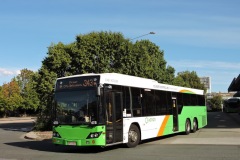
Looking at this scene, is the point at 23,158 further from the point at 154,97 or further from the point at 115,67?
the point at 115,67

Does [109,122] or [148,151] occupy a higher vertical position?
[109,122]

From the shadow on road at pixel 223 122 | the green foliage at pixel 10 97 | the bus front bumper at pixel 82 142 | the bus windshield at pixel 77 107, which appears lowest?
the shadow on road at pixel 223 122

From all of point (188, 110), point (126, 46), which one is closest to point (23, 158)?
point (188, 110)

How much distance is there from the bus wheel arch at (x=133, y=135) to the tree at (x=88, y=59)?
13.6 metres

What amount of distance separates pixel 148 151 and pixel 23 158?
4634mm

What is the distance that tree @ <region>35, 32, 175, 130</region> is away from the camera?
29203mm

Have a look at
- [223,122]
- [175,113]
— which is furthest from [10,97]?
[175,113]

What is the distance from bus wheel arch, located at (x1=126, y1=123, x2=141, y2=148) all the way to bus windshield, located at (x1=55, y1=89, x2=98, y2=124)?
8.20ft

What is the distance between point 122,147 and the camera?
16156mm

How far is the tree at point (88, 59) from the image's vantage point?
29203mm

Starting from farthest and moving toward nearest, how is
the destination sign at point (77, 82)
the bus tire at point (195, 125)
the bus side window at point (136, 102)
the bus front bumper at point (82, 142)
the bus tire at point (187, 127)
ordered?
the bus tire at point (195, 125), the bus tire at point (187, 127), the bus side window at point (136, 102), the destination sign at point (77, 82), the bus front bumper at point (82, 142)

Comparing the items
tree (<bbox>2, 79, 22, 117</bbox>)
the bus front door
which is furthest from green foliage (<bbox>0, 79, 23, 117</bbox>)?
the bus front door

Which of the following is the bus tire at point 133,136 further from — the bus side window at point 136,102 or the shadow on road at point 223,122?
the shadow on road at point 223,122

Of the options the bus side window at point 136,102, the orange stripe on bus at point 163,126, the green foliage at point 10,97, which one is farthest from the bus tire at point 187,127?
the green foliage at point 10,97
